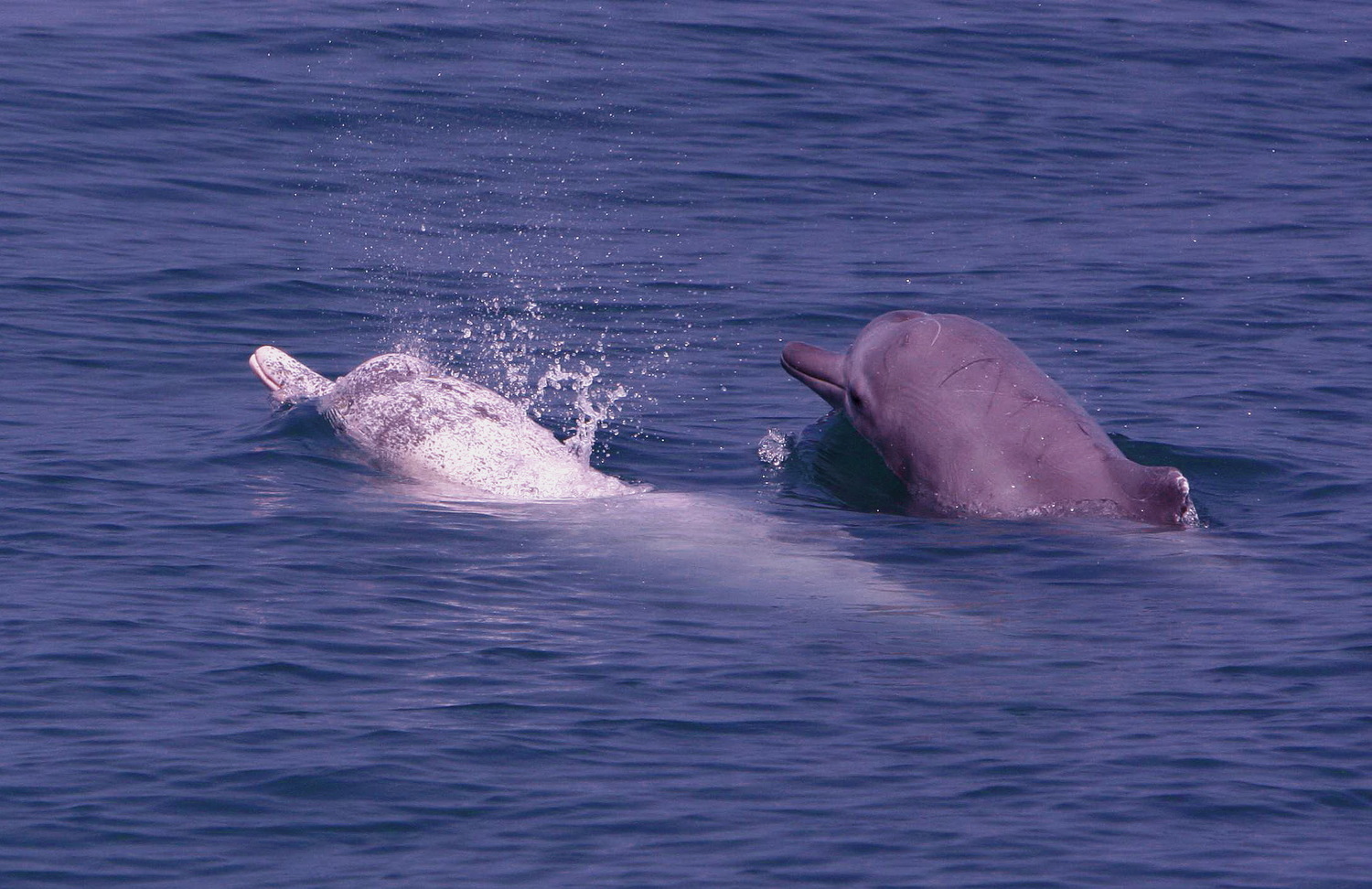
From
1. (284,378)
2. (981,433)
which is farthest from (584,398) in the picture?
(981,433)

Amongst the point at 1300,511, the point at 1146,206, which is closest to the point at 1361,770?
the point at 1300,511

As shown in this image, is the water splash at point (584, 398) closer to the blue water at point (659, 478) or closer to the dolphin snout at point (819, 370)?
the blue water at point (659, 478)

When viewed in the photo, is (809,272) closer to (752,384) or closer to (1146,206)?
(752,384)

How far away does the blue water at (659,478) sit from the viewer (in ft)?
27.8

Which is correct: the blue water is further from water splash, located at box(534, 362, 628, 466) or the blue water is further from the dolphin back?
the dolphin back

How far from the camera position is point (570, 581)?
11984 mm

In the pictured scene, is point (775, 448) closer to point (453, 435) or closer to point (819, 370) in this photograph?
point (819, 370)

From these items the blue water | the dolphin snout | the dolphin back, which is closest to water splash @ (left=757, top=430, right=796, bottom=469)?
the blue water

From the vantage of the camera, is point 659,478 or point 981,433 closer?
point 981,433

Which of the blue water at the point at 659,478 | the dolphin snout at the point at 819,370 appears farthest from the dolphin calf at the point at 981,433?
the blue water at the point at 659,478

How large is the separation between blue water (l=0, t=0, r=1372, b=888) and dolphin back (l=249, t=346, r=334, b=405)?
29 cm

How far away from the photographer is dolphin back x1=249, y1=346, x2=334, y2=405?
15672 millimetres

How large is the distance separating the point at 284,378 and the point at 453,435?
6.69 feet

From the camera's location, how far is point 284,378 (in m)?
15.8
